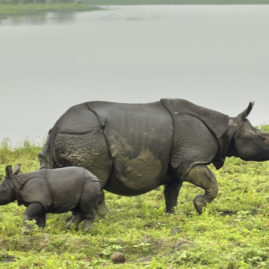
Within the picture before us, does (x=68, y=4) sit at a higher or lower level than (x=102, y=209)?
lower

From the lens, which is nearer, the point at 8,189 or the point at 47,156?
the point at 8,189

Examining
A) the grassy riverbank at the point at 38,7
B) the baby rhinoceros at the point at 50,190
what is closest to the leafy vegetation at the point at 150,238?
the baby rhinoceros at the point at 50,190

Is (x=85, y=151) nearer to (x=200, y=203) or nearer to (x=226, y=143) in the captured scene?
(x=200, y=203)

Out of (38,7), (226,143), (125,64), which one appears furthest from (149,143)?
(38,7)

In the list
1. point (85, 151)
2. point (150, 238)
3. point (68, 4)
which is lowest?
point (68, 4)

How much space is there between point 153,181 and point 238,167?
138 inches

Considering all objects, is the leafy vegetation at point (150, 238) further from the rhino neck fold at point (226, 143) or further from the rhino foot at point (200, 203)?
→ the rhino neck fold at point (226, 143)

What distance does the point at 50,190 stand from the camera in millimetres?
8562

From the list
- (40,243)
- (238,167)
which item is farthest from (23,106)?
(40,243)

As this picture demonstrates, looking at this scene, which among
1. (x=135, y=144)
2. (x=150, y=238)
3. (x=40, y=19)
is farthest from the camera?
(x=40, y=19)

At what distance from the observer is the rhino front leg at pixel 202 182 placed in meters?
9.82

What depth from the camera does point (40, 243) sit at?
791 cm

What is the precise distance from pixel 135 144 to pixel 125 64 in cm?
2233

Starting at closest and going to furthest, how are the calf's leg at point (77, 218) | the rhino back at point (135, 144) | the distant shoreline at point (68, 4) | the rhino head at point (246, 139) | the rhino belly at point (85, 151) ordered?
1. the calf's leg at point (77, 218)
2. the rhino belly at point (85, 151)
3. the rhino back at point (135, 144)
4. the rhino head at point (246, 139)
5. the distant shoreline at point (68, 4)
